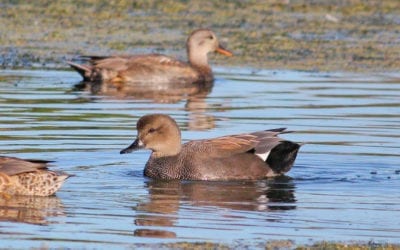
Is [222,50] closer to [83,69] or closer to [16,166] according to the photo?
[83,69]

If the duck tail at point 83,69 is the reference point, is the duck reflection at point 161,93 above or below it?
below

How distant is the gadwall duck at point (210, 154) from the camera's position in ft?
38.3

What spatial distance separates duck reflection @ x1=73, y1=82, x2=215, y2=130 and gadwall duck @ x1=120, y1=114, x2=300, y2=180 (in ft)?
11.5

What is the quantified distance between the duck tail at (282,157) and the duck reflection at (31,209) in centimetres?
252

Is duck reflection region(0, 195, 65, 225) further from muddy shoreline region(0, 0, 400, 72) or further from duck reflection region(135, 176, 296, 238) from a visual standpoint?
muddy shoreline region(0, 0, 400, 72)

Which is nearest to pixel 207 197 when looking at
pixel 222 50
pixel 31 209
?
pixel 31 209

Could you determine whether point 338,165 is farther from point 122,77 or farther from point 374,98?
point 122,77

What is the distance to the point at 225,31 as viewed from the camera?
75.5ft

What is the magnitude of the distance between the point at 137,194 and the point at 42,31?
40.9ft

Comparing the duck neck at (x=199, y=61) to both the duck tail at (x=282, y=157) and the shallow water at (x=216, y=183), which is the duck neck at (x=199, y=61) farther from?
the duck tail at (x=282, y=157)

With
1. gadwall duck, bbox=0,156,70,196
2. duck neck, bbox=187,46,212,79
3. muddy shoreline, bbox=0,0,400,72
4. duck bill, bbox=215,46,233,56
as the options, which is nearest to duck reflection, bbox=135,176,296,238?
gadwall duck, bbox=0,156,70,196

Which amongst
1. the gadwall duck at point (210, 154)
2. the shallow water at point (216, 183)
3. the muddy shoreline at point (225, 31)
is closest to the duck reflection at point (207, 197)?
the shallow water at point (216, 183)

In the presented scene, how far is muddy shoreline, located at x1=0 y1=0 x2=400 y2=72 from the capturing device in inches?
796

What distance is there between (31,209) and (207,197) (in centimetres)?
160
